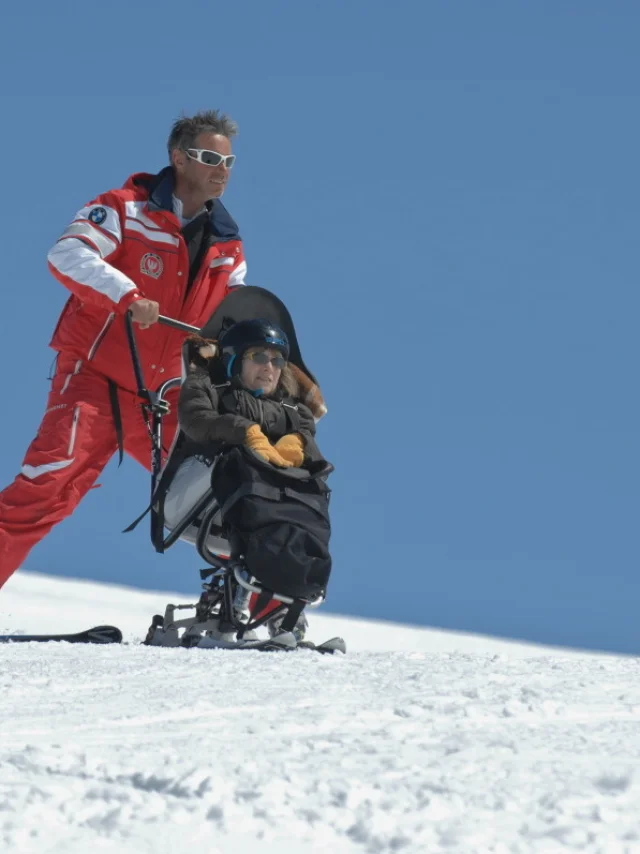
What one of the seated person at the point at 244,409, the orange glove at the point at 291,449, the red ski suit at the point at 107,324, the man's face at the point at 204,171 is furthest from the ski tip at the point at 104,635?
the man's face at the point at 204,171

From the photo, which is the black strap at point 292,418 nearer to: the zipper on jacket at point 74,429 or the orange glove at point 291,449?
the orange glove at point 291,449

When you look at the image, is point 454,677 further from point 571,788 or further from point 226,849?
point 226,849

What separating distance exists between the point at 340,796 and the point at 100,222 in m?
3.86

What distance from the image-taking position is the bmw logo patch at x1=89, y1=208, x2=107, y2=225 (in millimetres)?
5398

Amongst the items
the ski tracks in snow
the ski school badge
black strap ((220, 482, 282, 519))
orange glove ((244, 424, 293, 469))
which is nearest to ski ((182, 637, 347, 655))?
black strap ((220, 482, 282, 519))

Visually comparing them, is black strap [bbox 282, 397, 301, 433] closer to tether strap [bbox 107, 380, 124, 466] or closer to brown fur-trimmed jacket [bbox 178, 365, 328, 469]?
brown fur-trimmed jacket [bbox 178, 365, 328, 469]

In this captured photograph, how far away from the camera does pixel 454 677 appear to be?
327 centimetres

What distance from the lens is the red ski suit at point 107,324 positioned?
5207 millimetres

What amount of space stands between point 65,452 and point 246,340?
0.96 meters

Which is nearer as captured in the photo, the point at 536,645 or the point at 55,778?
the point at 55,778

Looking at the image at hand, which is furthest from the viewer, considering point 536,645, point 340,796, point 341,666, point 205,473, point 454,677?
point 536,645

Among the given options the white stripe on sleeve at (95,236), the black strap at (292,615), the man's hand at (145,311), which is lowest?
the black strap at (292,615)

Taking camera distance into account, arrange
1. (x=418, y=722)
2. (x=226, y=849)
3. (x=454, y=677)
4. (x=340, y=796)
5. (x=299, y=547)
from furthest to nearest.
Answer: (x=299, y=547)
(x=454, y=677)
(x=418, y=722)
(x=340, y=796)
(x=226, y=849)

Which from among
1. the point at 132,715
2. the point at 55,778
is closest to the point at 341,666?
the point at 132,715
